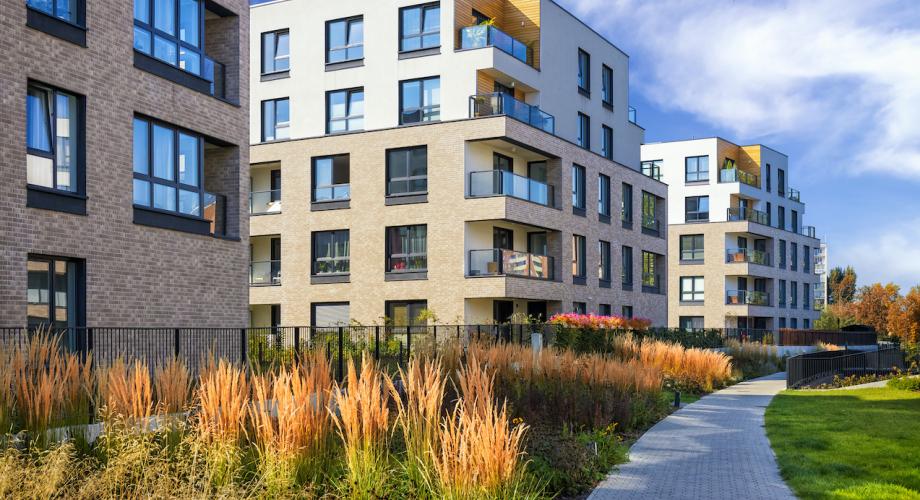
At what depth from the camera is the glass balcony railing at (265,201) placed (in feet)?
121

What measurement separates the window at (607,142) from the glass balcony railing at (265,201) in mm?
16041

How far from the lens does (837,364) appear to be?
1243 inches

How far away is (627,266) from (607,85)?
9.05 meters

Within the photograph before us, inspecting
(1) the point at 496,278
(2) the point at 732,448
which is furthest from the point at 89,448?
(1) the point at 496,278

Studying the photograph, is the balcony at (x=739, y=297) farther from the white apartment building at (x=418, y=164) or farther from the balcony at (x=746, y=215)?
the white apartment building at (x=418, y=164)

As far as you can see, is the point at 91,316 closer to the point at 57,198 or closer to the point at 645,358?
the point at 57,198

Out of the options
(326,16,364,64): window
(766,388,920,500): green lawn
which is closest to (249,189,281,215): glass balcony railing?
(326,16,364,64): window

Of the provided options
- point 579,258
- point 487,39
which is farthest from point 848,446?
point 579,258

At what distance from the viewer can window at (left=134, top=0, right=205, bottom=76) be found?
64.8 feet

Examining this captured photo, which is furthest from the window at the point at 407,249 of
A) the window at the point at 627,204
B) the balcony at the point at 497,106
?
the window at the point at 627,204

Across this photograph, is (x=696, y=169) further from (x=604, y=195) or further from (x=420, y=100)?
(x=420, y=100)

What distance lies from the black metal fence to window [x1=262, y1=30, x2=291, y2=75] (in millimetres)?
22931

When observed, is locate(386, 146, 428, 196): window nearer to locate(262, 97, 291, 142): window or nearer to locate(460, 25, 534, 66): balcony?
locate(460, 25, 534, 66): balcony

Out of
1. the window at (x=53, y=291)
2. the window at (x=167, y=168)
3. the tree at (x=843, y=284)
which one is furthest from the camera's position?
the tree at (x=843, y=284)
